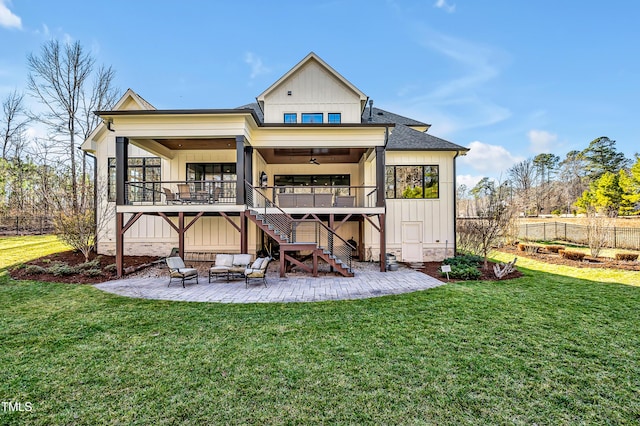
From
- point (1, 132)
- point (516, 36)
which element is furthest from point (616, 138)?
point (1, 132)

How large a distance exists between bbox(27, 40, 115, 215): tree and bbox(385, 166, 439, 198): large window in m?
18.2

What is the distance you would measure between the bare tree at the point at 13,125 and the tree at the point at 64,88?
11056 millimetres

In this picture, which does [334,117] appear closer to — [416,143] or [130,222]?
[416,143]

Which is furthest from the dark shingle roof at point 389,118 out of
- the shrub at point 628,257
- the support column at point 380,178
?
the shrub at point 628,257

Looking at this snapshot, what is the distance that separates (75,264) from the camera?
10.9 m

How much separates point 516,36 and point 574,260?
460 inches

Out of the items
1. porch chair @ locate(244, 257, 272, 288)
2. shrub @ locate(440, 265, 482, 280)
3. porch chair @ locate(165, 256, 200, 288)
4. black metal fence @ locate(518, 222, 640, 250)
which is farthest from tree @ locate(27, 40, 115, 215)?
black metal fence @ locate(518, 222, 640, 250)

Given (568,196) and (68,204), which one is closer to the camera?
(68,204)

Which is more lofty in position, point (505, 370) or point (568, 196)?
point (568, 196)

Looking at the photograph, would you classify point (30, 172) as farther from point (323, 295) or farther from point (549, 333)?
point (549, 333)

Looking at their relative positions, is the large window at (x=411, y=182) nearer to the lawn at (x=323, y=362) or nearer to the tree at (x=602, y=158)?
the lawn at (x=323, y=362)

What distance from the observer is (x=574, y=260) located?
12312mm

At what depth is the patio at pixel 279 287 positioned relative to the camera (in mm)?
7219

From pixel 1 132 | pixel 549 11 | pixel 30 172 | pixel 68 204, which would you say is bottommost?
pixel 68 204
